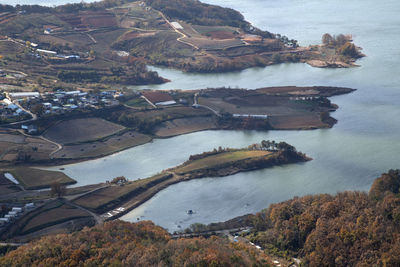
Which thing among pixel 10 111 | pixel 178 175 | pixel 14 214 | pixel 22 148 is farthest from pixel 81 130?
pixel 14 214

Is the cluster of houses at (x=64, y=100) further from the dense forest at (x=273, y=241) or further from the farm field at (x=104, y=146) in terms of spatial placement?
the dense forest at (x=273, y=241)

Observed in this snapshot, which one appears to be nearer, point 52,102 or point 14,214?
point 14,214

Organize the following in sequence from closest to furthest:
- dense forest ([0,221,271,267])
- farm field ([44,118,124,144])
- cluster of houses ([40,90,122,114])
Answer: dense forest ([0,221,271,267]), farm field ([44,118,124,144]), cluster of houses ([40,90,122,114])

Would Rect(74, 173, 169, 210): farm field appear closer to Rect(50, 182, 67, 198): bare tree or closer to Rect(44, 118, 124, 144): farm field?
Rect(50, 182, 67, 198): bare tree

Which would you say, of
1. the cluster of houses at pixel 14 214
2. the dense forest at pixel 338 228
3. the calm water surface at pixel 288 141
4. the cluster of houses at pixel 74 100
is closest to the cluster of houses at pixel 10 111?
the cluster of houses at pixel 74 100

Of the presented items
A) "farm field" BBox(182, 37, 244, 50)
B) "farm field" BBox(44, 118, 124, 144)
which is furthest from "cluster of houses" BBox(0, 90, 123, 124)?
"farm field" BBox(182, 37, 244, 50)

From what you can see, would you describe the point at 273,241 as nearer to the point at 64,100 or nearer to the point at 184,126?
the point at 184,126

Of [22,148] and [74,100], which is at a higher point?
[74,100]
